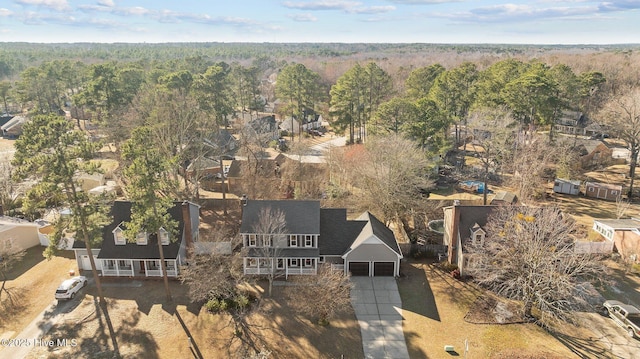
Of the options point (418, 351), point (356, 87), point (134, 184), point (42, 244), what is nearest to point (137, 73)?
point (356, 87)

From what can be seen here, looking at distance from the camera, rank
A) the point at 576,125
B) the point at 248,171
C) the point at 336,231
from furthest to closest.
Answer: the point at 576,125, the point at 248,171, the point at 336,231

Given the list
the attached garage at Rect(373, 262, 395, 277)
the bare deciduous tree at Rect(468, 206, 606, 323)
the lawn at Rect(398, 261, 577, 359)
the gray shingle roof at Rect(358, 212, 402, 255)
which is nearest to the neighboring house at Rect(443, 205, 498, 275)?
the bare deciduous tree at Rect(468, 206, 606, 323)

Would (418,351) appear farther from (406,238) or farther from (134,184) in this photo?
(134,184)

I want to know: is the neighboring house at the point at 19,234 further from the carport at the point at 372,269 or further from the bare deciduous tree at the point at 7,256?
the carport at the point at 372,269

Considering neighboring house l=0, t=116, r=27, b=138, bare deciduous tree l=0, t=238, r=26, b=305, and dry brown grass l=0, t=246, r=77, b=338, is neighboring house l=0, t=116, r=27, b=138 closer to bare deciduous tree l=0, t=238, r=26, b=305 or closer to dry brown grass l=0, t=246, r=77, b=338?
dry brown grass l=0, t=246, r=77, b=338

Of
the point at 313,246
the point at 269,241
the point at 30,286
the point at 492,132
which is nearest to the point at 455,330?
the point at 313,246

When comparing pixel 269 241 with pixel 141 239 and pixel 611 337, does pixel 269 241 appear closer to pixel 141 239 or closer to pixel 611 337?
pixel 141 239

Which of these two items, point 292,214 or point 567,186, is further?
point 567,186
